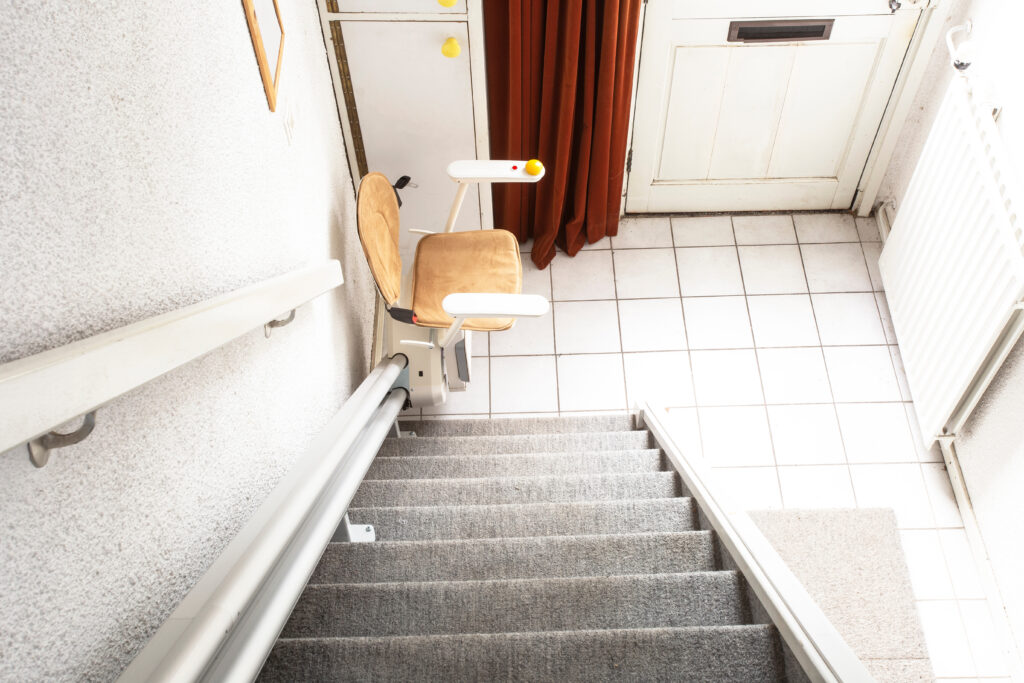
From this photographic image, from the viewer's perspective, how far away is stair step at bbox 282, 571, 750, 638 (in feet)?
4.89

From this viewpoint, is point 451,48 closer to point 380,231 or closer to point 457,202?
point 457,202

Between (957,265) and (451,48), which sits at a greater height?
(451,48)

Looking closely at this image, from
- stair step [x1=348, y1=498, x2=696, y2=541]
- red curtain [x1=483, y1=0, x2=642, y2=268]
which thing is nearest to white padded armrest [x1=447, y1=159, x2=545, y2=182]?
red curtain [x1=483, y1=0, x2=642, y2=268]

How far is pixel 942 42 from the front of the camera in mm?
2900

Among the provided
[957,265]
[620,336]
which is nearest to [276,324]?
[620,336]

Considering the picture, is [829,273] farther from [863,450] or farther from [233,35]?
[233,35]

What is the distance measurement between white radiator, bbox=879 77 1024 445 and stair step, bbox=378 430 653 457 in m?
1.18

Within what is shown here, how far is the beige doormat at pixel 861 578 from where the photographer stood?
92.2 inches

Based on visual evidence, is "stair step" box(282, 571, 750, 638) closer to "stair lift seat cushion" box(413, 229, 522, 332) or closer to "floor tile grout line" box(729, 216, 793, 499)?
"stair lift seat cushion" box(413, 229, 522, 332)

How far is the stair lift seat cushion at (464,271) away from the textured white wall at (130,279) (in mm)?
662

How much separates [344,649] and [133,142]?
984 mm

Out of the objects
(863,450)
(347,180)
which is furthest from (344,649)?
(863,450)

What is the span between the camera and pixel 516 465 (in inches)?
93.7

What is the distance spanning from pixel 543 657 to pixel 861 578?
1739 mm
